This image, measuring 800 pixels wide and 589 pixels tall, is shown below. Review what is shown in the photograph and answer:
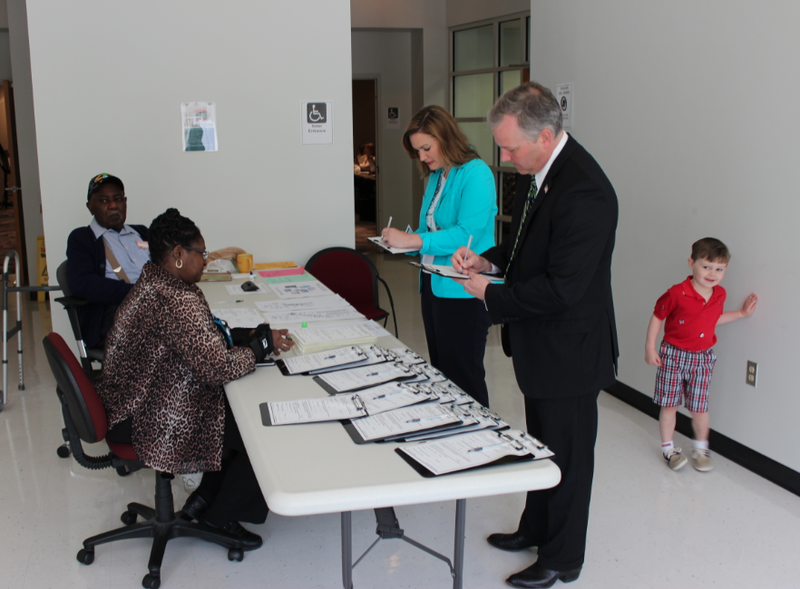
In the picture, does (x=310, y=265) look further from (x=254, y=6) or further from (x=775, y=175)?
(x=775, y=175)

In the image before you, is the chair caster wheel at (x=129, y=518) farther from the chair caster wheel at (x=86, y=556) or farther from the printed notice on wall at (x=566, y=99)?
the printed notice on wall at (x=566, y=99)

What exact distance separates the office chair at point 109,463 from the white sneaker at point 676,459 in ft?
6.68

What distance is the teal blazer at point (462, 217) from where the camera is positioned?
2.96m

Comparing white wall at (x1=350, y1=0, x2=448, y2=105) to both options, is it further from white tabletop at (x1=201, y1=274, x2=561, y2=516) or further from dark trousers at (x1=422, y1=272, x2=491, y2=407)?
white tabletop at (x1=201, y1=274, x2=561, y2=516)

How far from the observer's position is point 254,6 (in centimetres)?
423

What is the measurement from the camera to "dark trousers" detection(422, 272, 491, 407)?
3.06 meters

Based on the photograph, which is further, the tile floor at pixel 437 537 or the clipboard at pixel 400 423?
the tile floor at pixel 437 537

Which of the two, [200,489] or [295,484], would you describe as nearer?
[295,484]

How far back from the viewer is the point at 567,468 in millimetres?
2336

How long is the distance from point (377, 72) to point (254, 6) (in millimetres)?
5468

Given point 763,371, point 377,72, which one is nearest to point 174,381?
point 763,371

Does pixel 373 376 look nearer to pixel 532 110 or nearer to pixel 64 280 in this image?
pixel 532 110

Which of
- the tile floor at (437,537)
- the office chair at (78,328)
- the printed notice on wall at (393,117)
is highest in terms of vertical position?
the printed notice on wall at (393,117)

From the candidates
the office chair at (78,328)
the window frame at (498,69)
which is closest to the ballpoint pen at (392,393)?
the office chair at (78,328)
